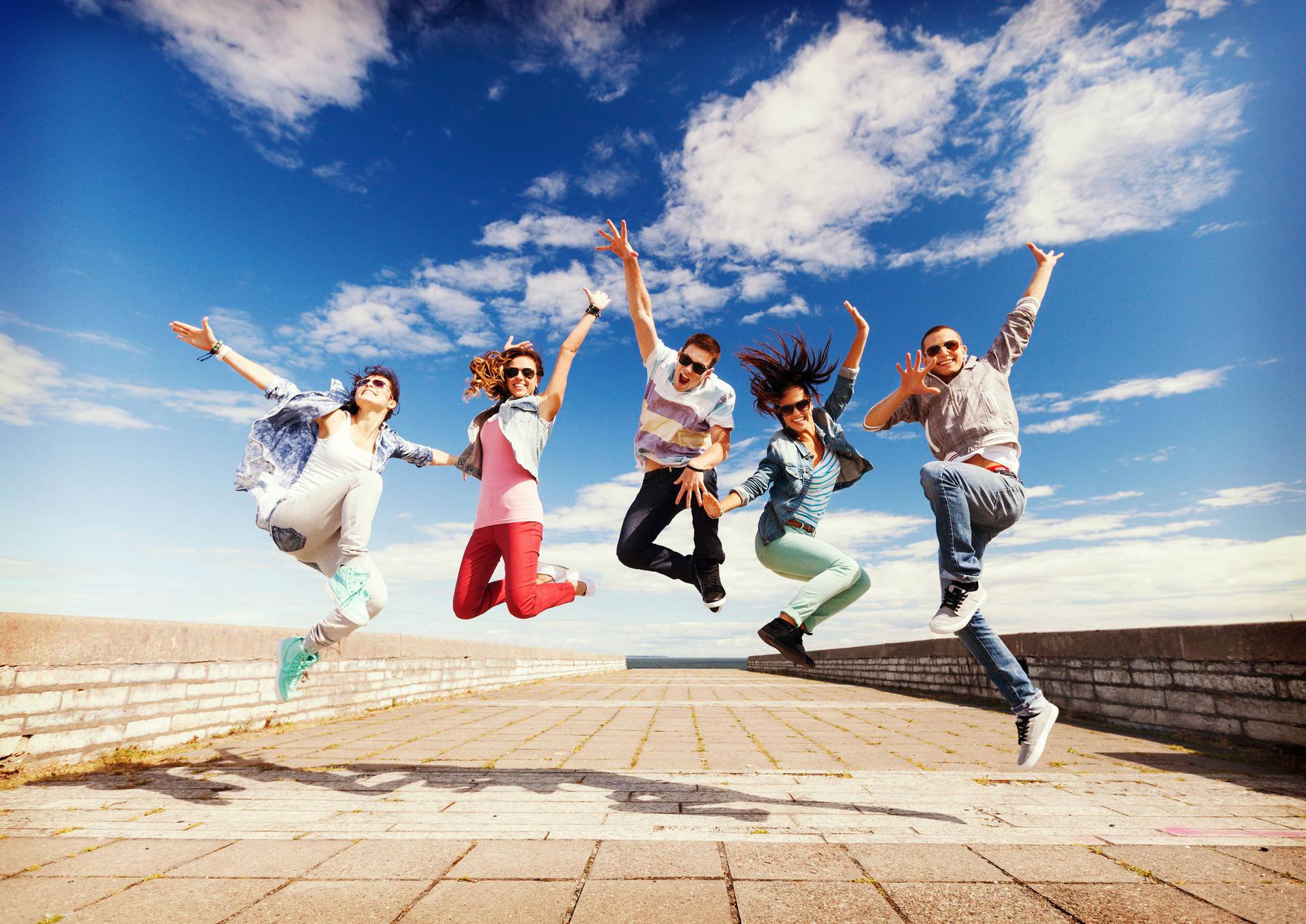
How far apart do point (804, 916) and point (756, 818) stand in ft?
4.04

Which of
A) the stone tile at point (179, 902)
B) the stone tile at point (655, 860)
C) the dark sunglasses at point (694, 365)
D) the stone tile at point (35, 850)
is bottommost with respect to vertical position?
the stone tile at point (35, 850)

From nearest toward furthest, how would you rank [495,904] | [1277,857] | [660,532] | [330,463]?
[495,904], [1277,857], [330,463], [660,532]

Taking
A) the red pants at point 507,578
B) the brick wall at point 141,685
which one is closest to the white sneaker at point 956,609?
the red pants at point 507,578

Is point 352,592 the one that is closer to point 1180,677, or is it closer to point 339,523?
point 339,523

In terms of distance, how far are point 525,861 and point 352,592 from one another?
1.45 meters

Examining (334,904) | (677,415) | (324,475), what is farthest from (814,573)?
(324,475)

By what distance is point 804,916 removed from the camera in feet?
7.01

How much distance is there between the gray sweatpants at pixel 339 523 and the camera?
3322mm

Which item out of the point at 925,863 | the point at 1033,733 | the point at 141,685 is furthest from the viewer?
the point at 141,685

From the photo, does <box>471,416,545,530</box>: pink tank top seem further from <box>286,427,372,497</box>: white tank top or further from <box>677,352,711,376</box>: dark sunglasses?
<box>677,352,711,376</box>: dark sunglasses

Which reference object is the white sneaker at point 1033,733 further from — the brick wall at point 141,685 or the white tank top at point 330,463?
the brick wall at point 141,685

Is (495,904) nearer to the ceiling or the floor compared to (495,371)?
nearer to the floor

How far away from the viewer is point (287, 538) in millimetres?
3416

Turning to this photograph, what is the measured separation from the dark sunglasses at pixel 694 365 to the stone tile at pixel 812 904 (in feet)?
7.11
